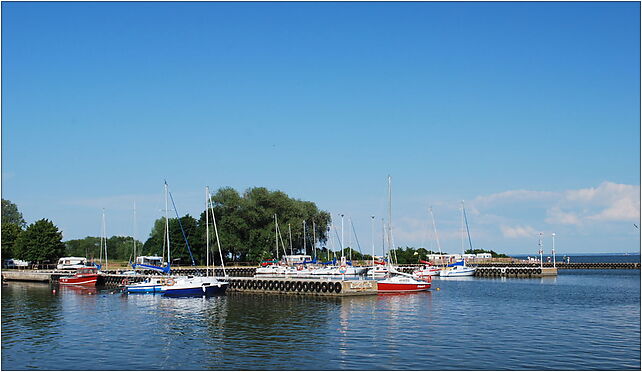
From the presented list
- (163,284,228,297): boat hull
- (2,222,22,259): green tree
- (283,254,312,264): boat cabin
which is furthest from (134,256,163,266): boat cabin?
(2,222,22,259): green tree

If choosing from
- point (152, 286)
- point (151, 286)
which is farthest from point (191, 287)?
point (151, 286)

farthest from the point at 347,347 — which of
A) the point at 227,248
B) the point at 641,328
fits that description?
the point at 227,248

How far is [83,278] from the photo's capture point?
9325 cm

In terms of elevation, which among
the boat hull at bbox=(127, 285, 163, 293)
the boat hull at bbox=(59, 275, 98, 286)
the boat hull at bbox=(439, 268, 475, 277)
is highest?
the boat hull at bbox=(59, 275, 98, 286)

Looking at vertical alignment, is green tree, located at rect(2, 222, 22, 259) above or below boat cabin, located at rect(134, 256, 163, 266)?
above

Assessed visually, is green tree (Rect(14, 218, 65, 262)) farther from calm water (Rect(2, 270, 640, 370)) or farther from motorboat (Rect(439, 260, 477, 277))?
motorboat (Rect(439, 260, 477, 277))

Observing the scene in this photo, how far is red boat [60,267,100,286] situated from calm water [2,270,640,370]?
71.1ft

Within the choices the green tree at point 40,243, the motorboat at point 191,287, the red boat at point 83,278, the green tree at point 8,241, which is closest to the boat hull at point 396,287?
the motorboat at point 191,287

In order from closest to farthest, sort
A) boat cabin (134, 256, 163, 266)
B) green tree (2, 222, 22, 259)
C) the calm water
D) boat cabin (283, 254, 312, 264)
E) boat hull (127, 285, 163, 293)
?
the calm water, boat hull (127, 285, 163, 293), boat cabin (134, 256, 163, 266), boat cabin (283, 254, 312, 264), green tree (2, 222, 22, 259)

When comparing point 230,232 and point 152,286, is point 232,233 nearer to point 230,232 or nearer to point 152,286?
point 230,232

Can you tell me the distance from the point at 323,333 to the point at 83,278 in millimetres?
61379

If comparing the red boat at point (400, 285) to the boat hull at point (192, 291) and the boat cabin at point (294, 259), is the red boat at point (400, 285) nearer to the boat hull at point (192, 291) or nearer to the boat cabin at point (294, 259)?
the boat hull at point (192, 291)

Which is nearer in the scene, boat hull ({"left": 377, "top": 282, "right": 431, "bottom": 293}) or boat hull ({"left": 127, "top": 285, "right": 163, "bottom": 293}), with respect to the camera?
boat hull ({"left": 377, "top": 282, "right": 431, "bottom": 293})

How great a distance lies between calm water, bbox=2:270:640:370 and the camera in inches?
1358
